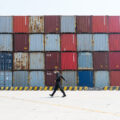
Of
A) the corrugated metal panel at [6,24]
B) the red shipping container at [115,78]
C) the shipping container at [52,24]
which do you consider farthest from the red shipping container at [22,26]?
the red shipping container at [115,78]

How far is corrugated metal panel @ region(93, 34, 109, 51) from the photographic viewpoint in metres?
19.7

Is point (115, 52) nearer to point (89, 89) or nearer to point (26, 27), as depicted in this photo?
point (89, 89)

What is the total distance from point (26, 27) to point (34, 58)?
323 cm

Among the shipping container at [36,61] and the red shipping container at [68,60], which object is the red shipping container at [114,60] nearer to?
the red shipping container at [68,60]

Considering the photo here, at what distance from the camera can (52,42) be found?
19.6 m

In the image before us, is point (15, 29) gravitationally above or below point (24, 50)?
above

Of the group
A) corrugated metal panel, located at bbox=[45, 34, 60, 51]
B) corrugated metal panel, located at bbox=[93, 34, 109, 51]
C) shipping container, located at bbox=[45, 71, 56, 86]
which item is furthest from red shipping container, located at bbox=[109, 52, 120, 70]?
shipping container, located at bbox=[45, 71, 56, 86]

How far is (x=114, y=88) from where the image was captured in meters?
18.9

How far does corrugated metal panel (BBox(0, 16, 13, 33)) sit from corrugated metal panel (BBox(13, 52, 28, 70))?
2629 millimetres

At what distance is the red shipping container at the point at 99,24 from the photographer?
1986 centimetres

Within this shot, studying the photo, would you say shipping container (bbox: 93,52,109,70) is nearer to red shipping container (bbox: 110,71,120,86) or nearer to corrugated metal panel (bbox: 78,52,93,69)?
corrugated metal panel (bbox: 78,52,93,69)

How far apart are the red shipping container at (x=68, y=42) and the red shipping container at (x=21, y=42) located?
3.59 metres
